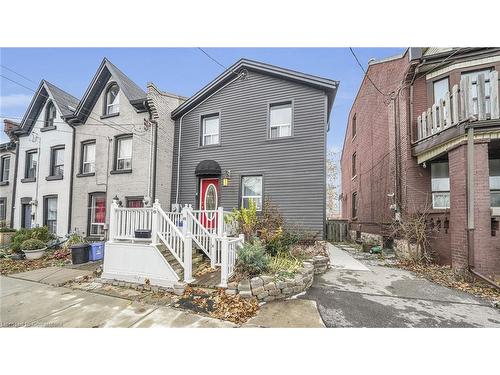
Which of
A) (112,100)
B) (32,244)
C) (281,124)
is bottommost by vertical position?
(32,244)

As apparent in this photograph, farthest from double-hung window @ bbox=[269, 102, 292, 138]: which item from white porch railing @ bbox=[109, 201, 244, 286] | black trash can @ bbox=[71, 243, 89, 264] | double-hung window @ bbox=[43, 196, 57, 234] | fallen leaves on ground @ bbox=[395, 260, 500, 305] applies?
double-hung window @ bbox=[43, 196, 57, 234]

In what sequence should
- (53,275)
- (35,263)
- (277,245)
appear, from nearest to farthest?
(277,245) → (53,275) → (35,263)

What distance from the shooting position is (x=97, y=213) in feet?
33.0

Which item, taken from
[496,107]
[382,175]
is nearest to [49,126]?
[382,175]

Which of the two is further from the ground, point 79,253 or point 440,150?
point 440,150

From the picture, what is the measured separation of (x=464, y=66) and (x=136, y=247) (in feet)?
36.0

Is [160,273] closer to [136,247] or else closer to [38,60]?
[136,247]

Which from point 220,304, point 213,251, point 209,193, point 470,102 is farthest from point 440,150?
point 209,193

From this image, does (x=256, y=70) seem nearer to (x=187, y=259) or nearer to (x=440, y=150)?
(x=440, y=150)

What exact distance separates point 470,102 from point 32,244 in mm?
14841

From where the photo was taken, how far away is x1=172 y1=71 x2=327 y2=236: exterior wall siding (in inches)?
311

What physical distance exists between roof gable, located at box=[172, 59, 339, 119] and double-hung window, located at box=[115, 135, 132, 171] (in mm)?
2343

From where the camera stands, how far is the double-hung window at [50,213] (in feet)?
36.1

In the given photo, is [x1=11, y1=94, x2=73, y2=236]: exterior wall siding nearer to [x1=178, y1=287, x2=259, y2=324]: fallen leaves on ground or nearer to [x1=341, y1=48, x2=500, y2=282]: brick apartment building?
[x1=178, y1=287, x2=259, y2=324]: fallen leaves on ground
